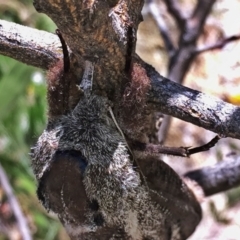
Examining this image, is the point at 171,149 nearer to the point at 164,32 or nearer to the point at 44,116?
the point at 164,32

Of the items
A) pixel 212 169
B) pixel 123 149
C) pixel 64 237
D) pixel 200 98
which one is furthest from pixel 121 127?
pixel 64 237

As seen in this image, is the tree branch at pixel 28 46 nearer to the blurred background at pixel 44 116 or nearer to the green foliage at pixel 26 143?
the blurred background at pixel 44 116

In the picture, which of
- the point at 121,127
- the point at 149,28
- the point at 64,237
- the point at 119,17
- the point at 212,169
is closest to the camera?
the point at 119,17

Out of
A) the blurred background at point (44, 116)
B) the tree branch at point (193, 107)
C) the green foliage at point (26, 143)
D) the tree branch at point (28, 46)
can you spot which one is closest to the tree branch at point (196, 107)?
the tree branch at point (193, 107)

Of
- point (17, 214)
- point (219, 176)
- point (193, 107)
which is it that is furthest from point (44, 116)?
point (193, 107)

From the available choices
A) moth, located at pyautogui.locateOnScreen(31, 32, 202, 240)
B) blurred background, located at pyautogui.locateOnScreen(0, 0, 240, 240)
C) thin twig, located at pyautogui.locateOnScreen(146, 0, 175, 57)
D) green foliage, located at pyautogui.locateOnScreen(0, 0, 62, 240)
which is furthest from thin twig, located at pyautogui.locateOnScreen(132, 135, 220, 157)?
green foliage, located at pyautogui.locateOnScreen(0, 0, 62, 240)

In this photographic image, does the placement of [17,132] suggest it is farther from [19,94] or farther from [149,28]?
[149,28]
